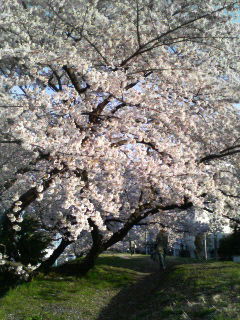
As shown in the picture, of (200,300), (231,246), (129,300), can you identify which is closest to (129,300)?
(129,300)

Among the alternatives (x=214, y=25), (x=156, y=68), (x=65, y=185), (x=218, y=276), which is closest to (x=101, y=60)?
(x=156, y=68)

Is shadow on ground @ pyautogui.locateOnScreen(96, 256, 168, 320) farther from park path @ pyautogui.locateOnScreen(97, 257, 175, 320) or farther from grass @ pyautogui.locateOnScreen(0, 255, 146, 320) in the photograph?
grass @ pyautogui.locateOnScreen(0, 255, 146, 320)

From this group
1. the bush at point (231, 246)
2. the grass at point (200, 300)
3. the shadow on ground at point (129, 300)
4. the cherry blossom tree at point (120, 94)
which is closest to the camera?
the grass at point (200, 300)

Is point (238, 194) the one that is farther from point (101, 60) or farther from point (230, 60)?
point (101, 60)

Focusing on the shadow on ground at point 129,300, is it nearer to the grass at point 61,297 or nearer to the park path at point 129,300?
the park path at point 129,300

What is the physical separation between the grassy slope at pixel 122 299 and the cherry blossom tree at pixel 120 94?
2.34 metres

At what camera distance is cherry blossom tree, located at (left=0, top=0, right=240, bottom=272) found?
8.70 meters

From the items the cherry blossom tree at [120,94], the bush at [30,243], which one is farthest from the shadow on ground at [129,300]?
the bush at [30,243]

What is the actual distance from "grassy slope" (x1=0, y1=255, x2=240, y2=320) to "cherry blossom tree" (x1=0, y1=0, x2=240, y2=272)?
2.34 meters

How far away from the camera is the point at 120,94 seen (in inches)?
358

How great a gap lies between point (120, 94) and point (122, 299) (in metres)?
7.73

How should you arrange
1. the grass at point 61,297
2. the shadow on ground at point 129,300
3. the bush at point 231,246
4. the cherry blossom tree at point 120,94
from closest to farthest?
the cherry blossom tree at point 120,94 < the grass at point 61,297 < the shadow on ground at point 129,300 < the bush at point 231,246

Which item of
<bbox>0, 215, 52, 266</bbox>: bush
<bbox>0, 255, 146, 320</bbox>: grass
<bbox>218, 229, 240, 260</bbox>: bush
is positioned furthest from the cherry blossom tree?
<bbox>218, 229, 240, 260</bbox>: bush

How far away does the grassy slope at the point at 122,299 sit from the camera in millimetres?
8386
